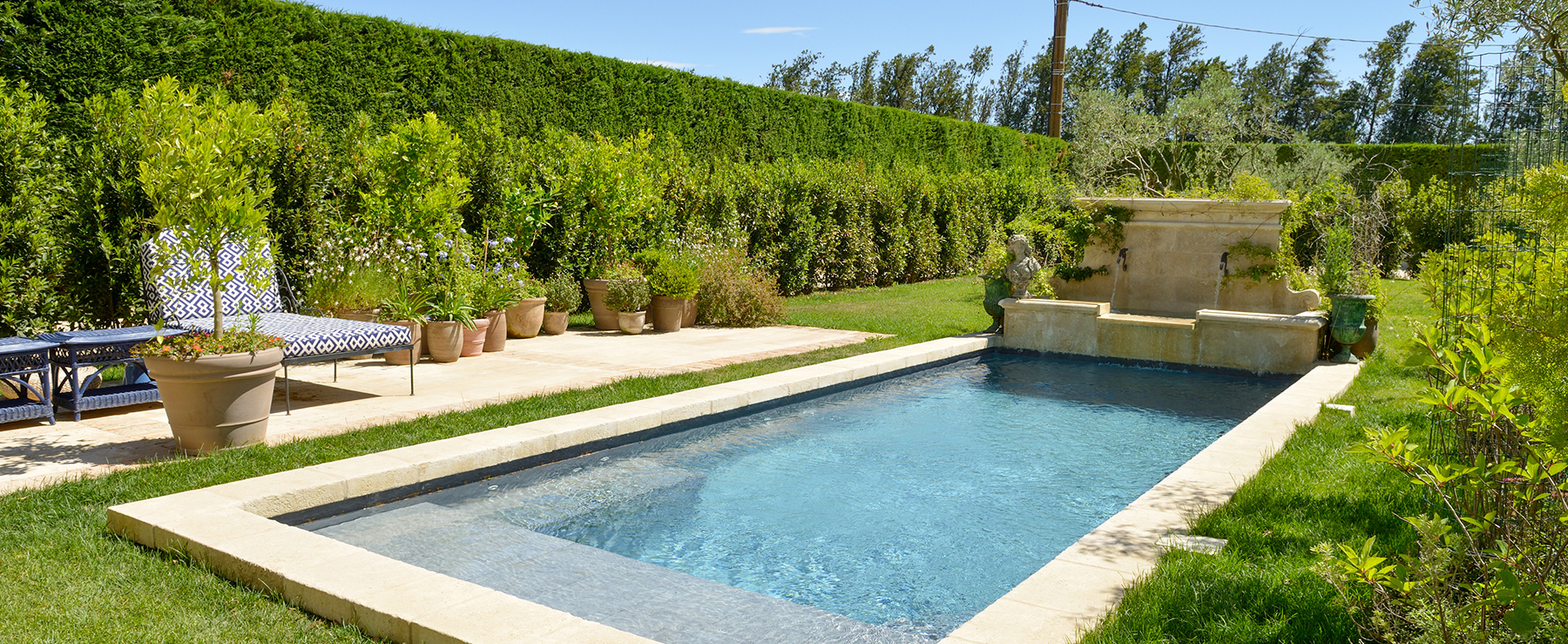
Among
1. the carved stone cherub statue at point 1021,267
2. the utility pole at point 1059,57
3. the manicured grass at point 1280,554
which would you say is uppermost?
the utility pole at point 1059,57

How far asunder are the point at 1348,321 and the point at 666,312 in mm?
6727

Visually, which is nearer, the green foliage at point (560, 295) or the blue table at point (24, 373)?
the blue table at point (24, 373)

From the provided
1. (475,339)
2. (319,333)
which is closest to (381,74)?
(475,339)

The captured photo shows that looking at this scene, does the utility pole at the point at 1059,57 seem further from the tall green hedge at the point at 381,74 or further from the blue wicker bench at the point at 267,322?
the blue wicker bench at the point at 267,322

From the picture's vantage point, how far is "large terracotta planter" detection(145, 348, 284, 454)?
4.98 metres

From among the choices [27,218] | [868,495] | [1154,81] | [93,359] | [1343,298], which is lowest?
[868,495]

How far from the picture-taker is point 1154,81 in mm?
50312

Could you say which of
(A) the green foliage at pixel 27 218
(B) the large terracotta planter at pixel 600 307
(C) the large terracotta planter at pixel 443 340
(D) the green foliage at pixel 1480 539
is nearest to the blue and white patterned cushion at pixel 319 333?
(A) the green foliage at pixel 27 218

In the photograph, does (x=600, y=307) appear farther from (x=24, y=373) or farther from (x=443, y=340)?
(x=24, y=373)

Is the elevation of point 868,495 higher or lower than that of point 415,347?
lower

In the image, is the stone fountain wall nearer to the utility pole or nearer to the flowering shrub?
the flowering shrub

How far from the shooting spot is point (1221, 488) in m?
4.70

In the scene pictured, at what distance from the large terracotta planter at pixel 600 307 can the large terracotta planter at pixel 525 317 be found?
2.91ft

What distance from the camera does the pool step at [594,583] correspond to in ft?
12.0
